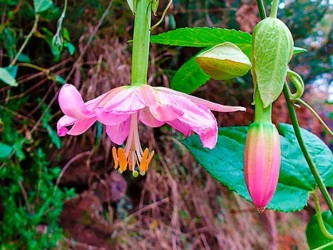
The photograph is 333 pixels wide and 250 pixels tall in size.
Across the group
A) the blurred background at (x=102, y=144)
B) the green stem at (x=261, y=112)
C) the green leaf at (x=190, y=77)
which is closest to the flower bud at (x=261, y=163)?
the green stem at (x=261, y=112)

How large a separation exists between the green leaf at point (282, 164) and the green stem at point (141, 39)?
0.19 ft

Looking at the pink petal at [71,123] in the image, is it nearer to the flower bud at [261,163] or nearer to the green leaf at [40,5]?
the flower bud at [261,163]

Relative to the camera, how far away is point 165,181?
3.54 ft

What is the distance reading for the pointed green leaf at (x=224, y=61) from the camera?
24cm

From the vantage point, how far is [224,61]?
0.78 feet

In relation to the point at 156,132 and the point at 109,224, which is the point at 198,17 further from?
the point at 109,224

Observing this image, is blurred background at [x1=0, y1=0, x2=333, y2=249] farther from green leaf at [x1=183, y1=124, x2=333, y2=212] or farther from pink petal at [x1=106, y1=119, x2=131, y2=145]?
pink petal at [x1=106, y1=119, x2=131, y2=145]

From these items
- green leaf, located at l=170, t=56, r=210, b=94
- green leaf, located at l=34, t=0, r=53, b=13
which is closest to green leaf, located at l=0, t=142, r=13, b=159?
green leaf, located at l=34, t=0, r=53, b=13

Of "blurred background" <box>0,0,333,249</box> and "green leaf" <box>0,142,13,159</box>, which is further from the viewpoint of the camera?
"blurred background" <box>0,0,333,249</box>

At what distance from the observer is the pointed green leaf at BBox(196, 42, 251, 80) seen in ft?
0.79

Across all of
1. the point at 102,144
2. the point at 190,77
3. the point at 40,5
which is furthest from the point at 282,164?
the point at 102,144

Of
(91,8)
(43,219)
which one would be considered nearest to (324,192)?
(43,219)

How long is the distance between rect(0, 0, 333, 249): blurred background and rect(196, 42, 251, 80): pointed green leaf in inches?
18.6

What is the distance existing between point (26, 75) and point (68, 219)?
28cm
